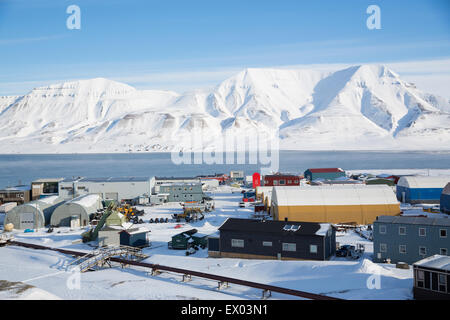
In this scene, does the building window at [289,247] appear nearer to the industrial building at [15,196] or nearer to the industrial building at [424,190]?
the industrial building at [424,190]

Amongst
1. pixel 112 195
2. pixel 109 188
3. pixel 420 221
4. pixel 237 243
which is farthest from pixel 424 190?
pixel 109 188

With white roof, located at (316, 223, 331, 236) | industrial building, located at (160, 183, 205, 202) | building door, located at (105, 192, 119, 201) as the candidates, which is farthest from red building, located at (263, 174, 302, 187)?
white roof, located at (316, 223, 331, 236)

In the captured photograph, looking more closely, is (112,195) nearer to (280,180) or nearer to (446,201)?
(280,180)

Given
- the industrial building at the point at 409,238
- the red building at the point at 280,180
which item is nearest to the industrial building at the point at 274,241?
the industrial building at the point at 409,238

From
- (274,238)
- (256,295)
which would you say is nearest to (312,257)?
(274,238)

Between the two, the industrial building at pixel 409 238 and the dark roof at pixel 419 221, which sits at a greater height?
the dark roof at pixel 419 221

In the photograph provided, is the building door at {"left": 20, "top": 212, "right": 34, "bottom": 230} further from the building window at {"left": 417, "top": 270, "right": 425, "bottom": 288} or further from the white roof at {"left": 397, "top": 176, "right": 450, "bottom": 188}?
the white roof at {"left": 397, "top": 176, "right": 450, "bottom": 188}
